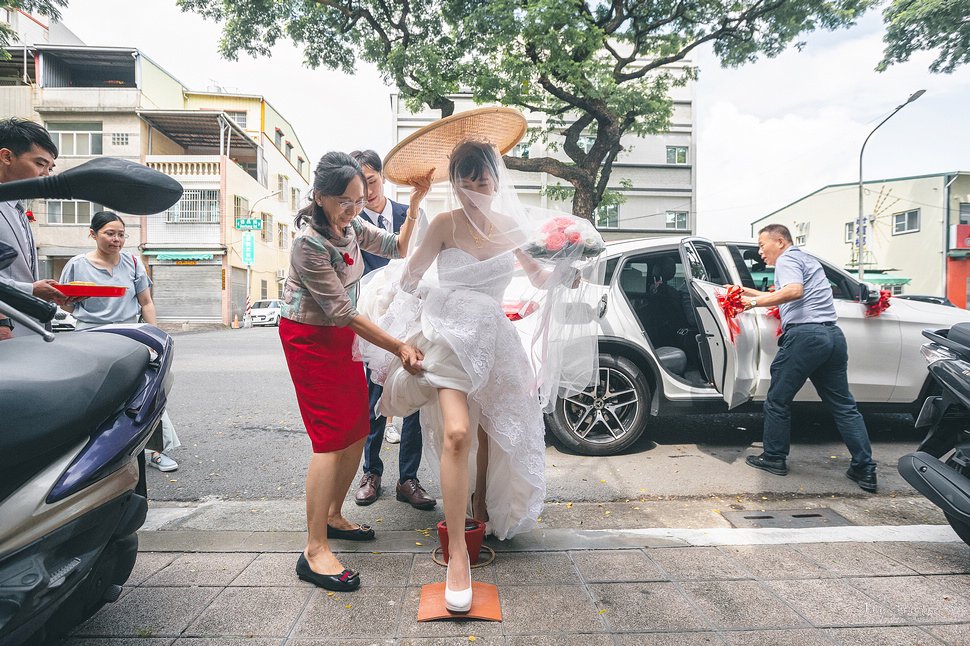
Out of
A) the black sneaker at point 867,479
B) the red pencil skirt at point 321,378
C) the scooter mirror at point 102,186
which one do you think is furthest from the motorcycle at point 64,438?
the black sneaker at point 867,479

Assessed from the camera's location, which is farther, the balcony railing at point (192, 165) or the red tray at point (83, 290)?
the balcony railing at point (192, 165)

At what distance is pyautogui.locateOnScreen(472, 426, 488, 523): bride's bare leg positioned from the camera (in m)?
2.74

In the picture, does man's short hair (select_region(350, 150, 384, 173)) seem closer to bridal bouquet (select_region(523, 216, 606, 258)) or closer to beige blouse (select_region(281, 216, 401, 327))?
beige blouse (select_region(281, 216, 401, 327))

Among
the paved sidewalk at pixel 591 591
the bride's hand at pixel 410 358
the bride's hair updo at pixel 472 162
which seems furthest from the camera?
the bride's hair updo at pixel 472 162

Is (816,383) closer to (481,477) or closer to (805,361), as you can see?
(805,361)

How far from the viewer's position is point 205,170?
2731cm

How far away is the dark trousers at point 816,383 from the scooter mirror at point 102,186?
12.6 feet

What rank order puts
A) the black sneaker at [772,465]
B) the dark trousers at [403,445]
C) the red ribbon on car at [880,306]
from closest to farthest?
the dark trousers at [403,445]
the black sneaker at [772,465]
the red ribbon on car at [880,306]

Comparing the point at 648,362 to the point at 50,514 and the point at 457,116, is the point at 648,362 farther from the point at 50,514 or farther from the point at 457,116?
the point at 50,514

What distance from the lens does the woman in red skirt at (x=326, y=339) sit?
2.34m

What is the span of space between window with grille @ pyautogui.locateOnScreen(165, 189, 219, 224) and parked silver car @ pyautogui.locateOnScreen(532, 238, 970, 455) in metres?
27.1

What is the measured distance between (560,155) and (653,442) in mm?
25958

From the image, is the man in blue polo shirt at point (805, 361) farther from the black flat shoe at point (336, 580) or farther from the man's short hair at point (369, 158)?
the black flat shoe at point (336, 580)

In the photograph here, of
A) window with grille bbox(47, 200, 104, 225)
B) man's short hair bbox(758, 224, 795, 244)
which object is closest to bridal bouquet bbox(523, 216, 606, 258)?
man's short hair bbox(758, 224, 795, 244)
